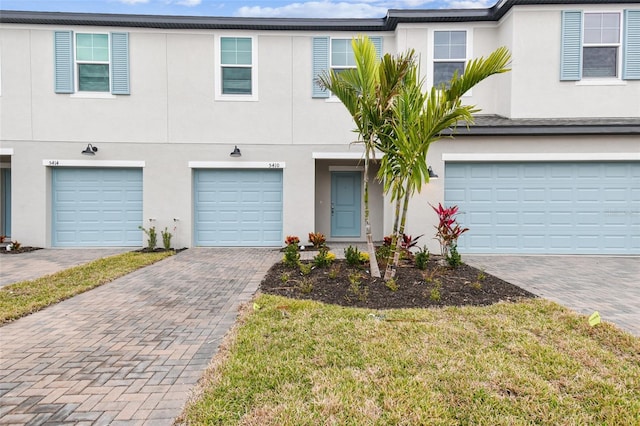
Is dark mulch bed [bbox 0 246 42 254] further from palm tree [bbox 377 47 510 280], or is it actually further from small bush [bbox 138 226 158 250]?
palm tree [bbox 377 47 510 280]

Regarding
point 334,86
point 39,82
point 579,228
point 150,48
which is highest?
point 150,48

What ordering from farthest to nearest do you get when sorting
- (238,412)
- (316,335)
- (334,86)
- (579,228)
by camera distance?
(579,228) < (334,86) < (316,335) < (238,412)

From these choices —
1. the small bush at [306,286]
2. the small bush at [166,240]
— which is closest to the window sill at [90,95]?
the small bush at [166,240]

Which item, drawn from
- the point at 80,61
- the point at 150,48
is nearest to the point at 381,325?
the point at 150,48

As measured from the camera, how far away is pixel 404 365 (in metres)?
3.21

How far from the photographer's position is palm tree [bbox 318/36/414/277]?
5.43 meters

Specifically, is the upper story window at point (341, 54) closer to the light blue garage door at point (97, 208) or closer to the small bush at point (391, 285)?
the light blue garage door at point (97, 208)

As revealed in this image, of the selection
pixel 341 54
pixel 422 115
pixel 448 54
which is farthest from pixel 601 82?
pixel 422 115

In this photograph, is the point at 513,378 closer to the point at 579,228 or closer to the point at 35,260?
the point at 579,228

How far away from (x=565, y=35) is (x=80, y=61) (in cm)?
1328

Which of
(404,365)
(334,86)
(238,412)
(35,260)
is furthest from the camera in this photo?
(35,260)

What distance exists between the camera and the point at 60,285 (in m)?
6.18

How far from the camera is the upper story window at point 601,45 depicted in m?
9.58

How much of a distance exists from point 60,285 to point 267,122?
6.53m
